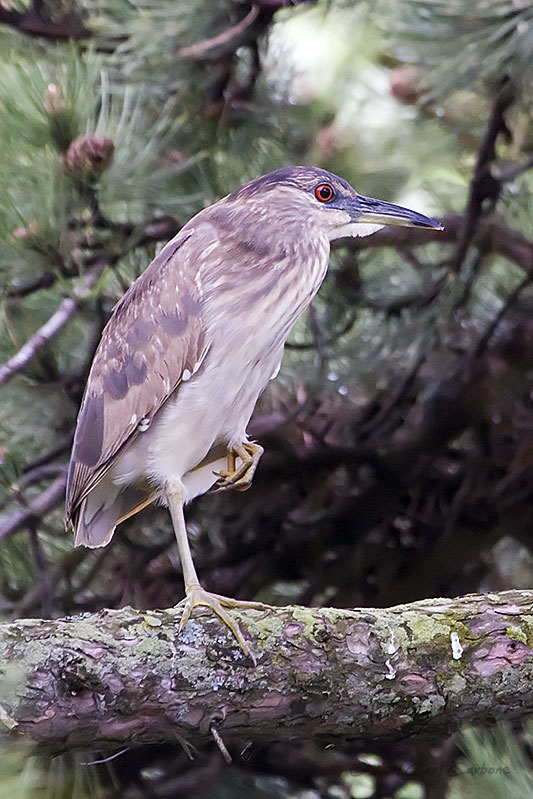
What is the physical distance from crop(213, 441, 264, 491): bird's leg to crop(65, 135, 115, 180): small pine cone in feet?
1.57

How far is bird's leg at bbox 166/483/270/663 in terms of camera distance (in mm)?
1240

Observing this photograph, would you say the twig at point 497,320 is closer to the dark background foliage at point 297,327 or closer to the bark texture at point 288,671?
the dark background foliage at point 297,327

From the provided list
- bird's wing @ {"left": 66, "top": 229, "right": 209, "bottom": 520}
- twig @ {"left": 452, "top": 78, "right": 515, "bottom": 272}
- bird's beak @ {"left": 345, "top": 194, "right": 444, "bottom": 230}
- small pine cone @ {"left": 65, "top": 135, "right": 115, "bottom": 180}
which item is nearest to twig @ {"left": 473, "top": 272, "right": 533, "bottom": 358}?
twig @ {"left": 452, "top": 78, "right": 515, "bottom": 272}

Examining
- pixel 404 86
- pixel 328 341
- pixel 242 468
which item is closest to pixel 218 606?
pixel 242 468

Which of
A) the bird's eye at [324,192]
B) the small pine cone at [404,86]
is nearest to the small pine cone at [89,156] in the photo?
the bird's eye at [324,192]

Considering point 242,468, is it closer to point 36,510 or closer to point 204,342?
point 204,342

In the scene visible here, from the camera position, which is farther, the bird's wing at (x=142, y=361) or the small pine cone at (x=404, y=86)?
the small pine cone at (x=404, y=86)

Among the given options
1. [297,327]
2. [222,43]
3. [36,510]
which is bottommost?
[36,510]

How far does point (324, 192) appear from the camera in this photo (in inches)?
64.8

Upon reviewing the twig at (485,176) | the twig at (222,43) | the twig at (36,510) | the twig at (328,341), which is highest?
the twig at (222,43)

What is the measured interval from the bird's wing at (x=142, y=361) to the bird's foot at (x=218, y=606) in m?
0.27

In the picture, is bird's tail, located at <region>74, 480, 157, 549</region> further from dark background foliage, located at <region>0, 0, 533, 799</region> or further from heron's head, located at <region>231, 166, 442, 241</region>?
heron's head, located at <region>231, 166, 442, 241</region>

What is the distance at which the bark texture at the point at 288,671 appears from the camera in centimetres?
114

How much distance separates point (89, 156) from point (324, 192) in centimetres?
37
